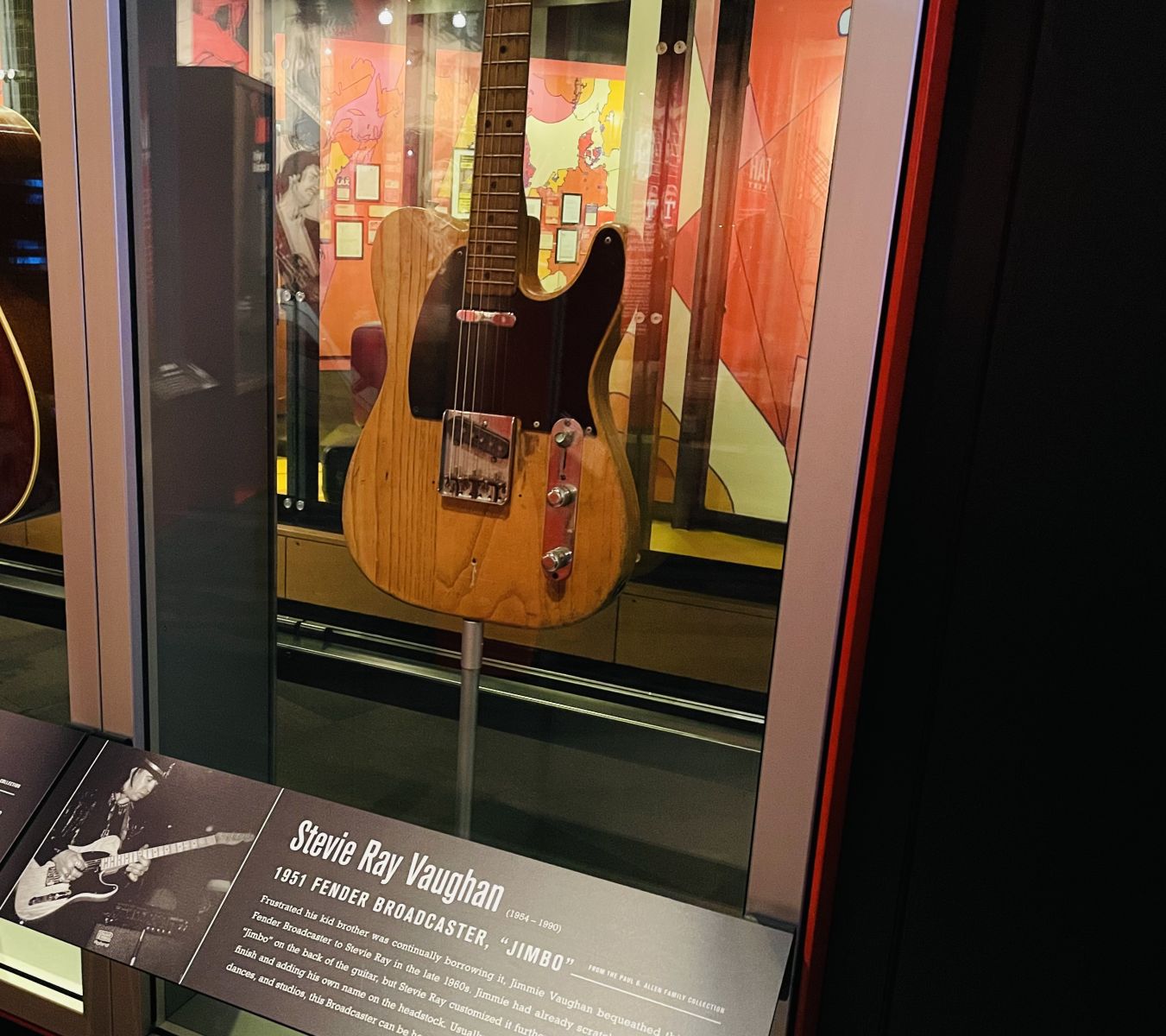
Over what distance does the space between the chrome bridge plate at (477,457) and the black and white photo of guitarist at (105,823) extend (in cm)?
44

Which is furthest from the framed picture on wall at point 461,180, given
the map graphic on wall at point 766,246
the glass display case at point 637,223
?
the map graphic on wall at point 766,246

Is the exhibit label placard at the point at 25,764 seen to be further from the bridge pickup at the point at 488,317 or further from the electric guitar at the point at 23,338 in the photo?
the bridge pickup at the point at 488,317

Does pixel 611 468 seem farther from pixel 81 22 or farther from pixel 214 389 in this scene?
pixel 81 22

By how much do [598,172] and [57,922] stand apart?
1017mm

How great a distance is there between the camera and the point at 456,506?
120 centimetres

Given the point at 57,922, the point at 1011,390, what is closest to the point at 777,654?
the point at 1011,390

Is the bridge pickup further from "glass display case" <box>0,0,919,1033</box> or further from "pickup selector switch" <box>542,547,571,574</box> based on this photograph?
"pickup selector switch" <box>542,547,571,574</box>

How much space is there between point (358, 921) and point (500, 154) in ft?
2.68

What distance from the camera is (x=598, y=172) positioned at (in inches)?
49.2

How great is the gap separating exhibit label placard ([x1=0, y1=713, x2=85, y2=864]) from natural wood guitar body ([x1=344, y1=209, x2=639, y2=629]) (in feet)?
1.28

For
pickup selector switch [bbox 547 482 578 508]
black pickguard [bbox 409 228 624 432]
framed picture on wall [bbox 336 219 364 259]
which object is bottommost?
pickup selector switch [bbox 547 482 578 508]

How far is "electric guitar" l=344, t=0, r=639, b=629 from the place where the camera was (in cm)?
113

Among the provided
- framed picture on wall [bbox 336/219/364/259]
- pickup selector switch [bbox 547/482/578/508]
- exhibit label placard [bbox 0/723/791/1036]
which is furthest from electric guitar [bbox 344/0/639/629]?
exhibit label placard [bbox 0/723/791/1036]

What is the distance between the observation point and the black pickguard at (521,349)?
113 centimetres
